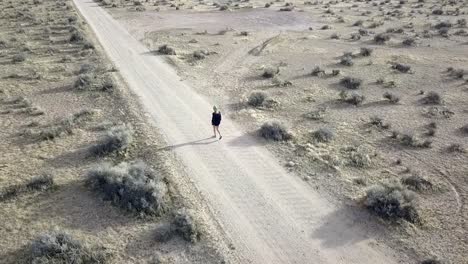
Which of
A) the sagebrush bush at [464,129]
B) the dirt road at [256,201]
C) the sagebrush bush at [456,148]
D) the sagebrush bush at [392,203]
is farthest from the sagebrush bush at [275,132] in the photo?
the sagebrush bush at [464,129]

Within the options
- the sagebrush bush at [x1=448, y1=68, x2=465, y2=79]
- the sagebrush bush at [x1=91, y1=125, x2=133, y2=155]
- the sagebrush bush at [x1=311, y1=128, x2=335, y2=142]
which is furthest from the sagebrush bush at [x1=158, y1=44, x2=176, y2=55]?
the sagebrush bush at [x1=448, y1=68, x2=465, y2=79]

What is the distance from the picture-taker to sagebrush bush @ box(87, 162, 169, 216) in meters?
14.8

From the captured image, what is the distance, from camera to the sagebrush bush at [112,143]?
1881cm

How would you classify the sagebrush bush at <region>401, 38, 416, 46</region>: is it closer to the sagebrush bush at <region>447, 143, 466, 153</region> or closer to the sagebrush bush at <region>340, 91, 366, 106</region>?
the sagebrush bush at <region>340, 91, 366, 106</region>

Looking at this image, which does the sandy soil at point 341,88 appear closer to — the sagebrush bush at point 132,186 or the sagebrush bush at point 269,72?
the sagebrush bush at point 269,72

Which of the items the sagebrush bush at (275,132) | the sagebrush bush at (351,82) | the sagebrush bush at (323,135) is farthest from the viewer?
the sagebrush bush at (351,82)

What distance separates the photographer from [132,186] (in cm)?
1527

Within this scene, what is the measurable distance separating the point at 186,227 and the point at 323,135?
9937 mm

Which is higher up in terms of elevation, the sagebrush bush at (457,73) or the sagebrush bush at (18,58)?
the sagebrush bush at (457,73)

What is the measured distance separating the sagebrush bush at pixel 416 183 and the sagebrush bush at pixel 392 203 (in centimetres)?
155

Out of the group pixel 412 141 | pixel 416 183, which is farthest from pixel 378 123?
pixel 416 183

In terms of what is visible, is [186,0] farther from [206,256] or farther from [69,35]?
[206,256]

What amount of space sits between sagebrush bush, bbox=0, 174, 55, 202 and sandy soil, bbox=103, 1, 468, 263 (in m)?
9.66

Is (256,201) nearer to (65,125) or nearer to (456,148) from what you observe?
(456,148)
